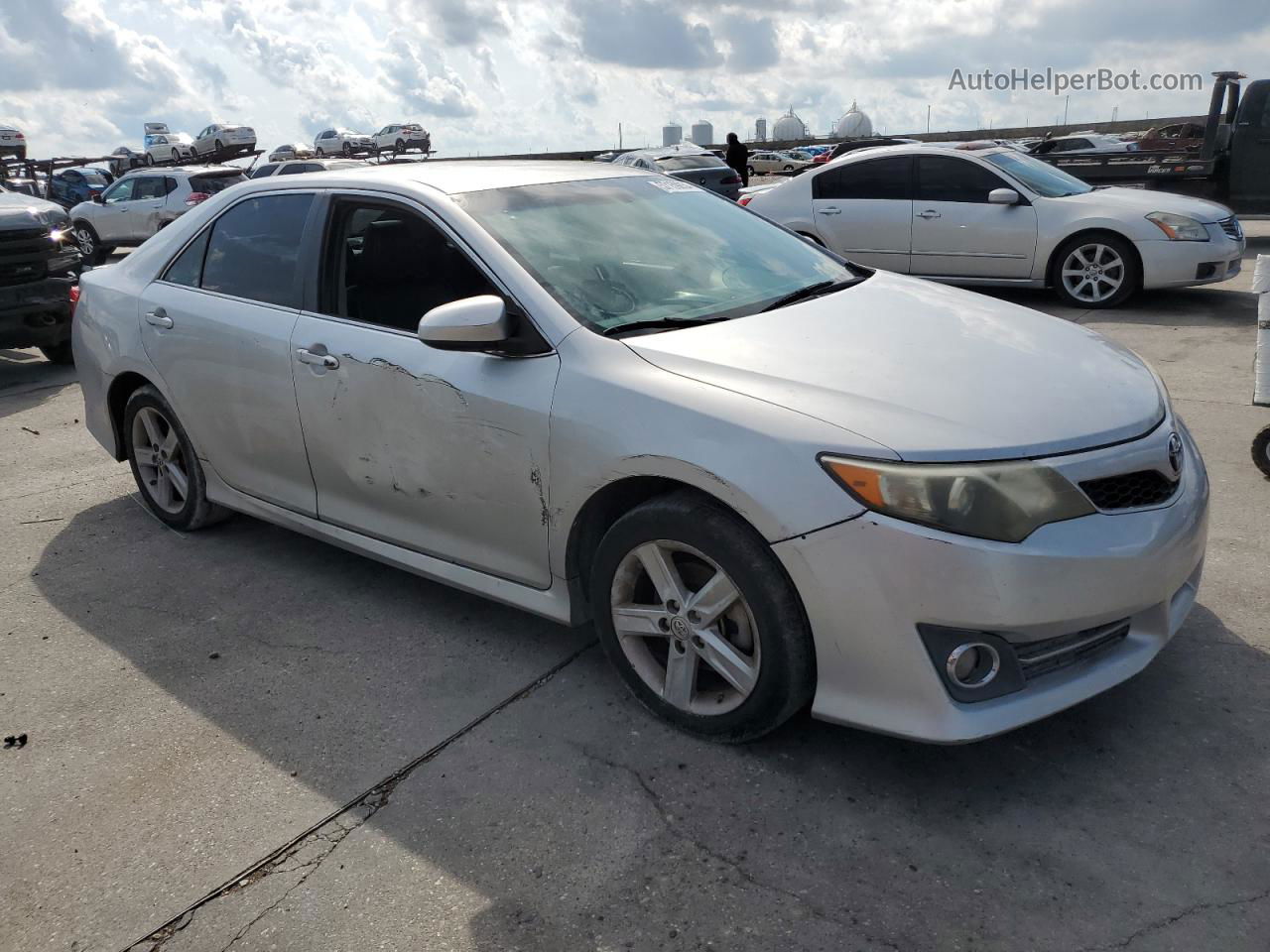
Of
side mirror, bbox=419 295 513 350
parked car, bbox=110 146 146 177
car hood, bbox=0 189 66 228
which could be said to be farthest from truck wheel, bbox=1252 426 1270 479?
parked car, bbox=110 146 146 177

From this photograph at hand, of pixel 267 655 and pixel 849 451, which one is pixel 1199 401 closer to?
pixel 849 451

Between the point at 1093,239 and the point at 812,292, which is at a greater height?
the point at 812,292

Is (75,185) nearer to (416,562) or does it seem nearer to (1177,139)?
(1177,139)

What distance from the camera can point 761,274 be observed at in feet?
12.5

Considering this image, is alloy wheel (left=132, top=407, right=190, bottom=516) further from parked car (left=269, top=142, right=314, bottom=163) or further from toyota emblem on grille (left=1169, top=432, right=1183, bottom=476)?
parked car (left=269, top=142, right=314, bottom=163)

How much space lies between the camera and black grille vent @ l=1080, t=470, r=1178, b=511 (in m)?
2.66

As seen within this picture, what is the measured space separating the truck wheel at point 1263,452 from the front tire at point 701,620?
3.13 metres

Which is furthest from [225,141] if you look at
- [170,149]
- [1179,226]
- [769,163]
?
[1179,226]

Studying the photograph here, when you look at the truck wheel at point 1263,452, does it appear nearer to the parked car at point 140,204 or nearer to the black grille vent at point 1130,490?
the black grille vent at point 1130,490

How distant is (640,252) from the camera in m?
3.63

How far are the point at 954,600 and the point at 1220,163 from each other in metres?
13.6

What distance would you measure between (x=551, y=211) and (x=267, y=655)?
73.5 inches

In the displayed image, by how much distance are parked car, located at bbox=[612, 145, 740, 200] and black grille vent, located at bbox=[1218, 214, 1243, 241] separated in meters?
10.7

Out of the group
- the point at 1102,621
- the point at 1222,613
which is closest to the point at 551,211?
the point at 1102,621
